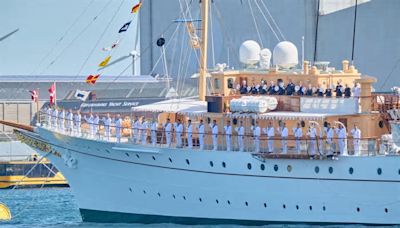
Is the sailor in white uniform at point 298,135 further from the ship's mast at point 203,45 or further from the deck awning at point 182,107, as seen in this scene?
the ship's mast at point 203,45

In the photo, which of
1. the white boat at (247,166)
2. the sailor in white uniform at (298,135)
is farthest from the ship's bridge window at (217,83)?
the sailor in white uniform at (298,135)

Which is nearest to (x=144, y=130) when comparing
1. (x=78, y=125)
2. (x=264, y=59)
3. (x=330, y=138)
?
(x=78, y=125)

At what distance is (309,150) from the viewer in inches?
2474

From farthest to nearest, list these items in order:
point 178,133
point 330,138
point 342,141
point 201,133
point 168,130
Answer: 1. point 168,130
2. point 178,133
3. point 201,133
4. point 330,138
5. point 342,141

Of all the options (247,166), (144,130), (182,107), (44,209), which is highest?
(182,107)

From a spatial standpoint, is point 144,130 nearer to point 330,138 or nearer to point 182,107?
point 182,107

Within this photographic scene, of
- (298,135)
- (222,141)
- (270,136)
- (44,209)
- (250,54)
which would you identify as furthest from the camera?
(44,209)

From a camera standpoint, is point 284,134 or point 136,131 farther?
point 136,131

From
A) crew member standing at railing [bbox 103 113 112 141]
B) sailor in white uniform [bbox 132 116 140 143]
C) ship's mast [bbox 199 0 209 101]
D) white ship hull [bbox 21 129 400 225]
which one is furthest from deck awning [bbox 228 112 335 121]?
crew member standing at railing [bbox 103 113 112 141]

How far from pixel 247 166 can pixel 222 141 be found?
172 cm

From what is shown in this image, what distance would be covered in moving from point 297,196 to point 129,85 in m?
40.6

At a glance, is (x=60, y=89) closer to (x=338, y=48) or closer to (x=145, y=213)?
(x=338, y=48)

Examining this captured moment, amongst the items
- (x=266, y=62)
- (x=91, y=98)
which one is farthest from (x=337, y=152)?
(x=91, y=98)

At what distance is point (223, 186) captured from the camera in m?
64.1
